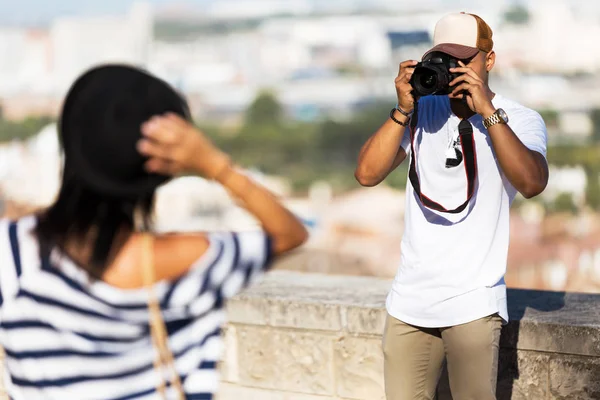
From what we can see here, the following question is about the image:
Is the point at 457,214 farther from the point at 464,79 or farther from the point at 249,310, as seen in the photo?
the point at 249,310

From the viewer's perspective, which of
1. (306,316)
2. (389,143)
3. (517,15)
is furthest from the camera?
(517,15)

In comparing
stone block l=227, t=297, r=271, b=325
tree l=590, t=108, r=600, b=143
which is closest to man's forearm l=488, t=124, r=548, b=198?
stone block l=227, t=297, r=271, b=325

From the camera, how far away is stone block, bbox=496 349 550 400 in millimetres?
2371

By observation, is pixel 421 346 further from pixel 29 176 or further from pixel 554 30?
pixel 554 30

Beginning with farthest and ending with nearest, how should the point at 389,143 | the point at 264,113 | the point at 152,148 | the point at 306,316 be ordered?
the point at 264,113
the point at 306,316
the point at 389,143
the point at 152,148

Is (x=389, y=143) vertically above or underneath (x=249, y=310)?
above

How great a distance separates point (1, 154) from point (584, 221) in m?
45.5

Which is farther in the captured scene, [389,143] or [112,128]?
[389,143]

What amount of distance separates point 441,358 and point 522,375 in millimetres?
449

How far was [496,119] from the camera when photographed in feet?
6.04

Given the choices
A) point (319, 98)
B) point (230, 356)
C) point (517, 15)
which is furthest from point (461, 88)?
point (517, 15)

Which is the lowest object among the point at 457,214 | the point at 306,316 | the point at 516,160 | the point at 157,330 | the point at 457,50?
the point at 306,316

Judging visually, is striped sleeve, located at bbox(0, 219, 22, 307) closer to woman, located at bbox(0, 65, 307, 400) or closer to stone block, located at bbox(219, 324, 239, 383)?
woman, located at bbox(0, 65, 307, 400)

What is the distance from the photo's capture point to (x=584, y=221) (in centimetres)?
6462
